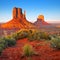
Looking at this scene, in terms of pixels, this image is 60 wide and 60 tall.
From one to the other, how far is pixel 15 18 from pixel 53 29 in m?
22.0

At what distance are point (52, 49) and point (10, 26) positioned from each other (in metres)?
41.5

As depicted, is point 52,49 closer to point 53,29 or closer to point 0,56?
point 0,56

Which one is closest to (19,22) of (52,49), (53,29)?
(53,29)

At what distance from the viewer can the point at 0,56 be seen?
14.6 metres

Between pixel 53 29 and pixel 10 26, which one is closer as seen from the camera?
pixel 53 29

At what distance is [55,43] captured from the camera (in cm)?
1603

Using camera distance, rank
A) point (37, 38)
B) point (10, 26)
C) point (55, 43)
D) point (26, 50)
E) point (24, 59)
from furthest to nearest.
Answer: point (10, 26)
point (37, 38)
point (55, 43)
point (26, 50)
point (24, 59)

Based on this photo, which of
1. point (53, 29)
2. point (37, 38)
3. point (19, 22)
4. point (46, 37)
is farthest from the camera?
point (19, 22)

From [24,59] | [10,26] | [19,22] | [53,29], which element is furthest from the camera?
[19,22]

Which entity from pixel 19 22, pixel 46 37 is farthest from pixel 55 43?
pixel 19 22

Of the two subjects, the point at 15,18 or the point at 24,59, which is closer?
the point at 24,59

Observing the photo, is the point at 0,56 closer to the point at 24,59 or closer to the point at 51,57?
the point at 24,59

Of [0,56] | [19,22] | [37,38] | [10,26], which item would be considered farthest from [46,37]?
[19,22]

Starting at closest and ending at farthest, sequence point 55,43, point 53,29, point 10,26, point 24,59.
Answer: point 24,59 → point 55,43 → point 53,29 → point 10,26
